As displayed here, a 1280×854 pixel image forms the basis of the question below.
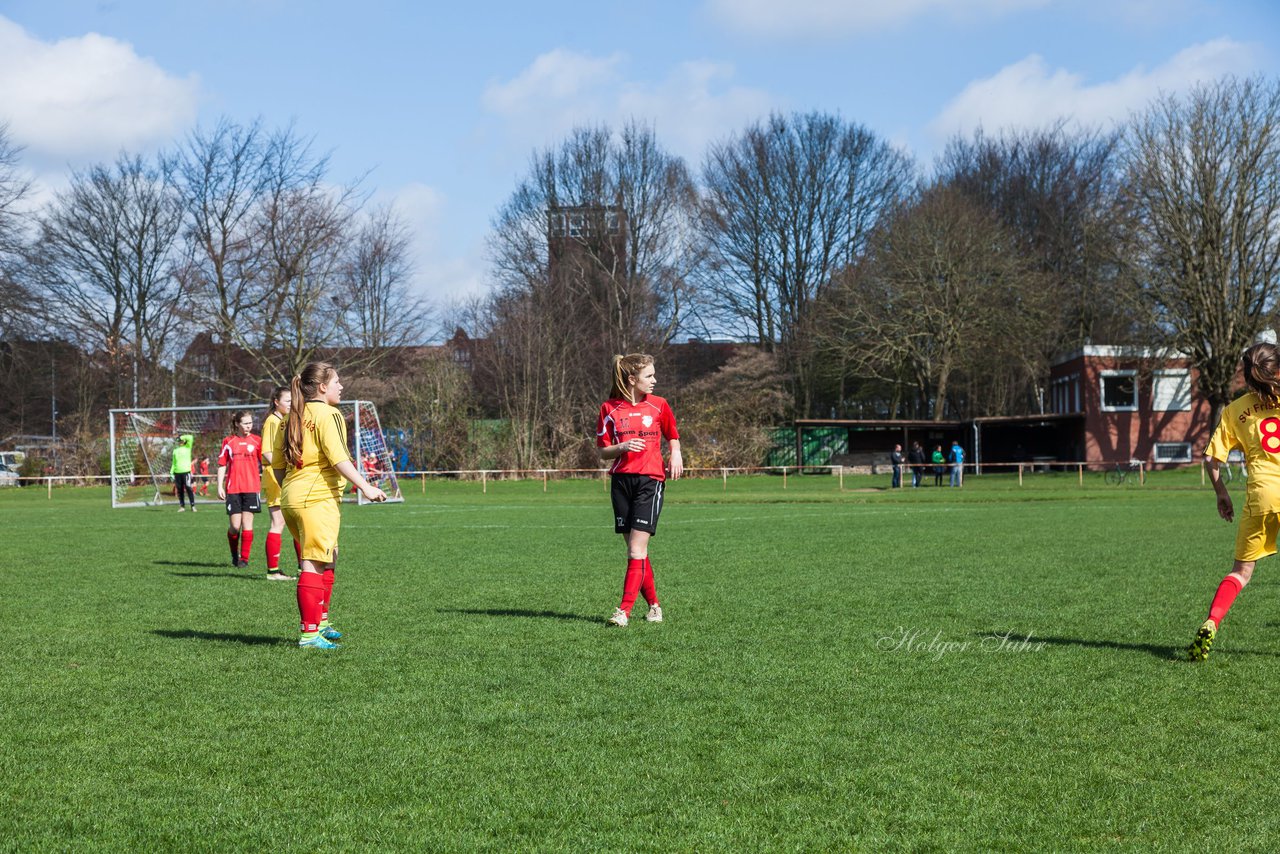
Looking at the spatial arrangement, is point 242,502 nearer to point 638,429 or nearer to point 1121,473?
point 638,429

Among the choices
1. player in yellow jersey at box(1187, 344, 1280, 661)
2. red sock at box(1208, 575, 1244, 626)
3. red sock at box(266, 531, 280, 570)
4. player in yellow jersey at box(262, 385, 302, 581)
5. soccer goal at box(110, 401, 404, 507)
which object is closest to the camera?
player in yellow jersey at box(1187, 344, 1280, 661)

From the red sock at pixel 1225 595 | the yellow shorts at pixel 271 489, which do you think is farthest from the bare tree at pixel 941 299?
the red sock at pixel 1225 595

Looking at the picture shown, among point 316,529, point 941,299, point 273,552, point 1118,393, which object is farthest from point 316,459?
point 1118,393

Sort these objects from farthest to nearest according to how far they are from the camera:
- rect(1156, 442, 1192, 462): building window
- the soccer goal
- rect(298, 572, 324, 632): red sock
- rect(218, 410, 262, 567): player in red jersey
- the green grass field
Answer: rect(1156, 442, 1192, 462): building window < the soccer goal < rect(218, 410, 262, 567): player in red jersey < rect(298, 572, 324, 632): red sock < the green grass field

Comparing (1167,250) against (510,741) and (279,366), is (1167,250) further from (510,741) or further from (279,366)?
(510,741)

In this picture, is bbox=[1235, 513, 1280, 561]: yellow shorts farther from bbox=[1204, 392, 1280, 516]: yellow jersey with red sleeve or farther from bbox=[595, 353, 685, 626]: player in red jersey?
bbox=[595, 353, 685, 626]: player in red jersey

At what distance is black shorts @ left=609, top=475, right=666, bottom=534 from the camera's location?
333 inches

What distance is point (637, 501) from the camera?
847cm

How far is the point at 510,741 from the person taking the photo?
5.27 metres

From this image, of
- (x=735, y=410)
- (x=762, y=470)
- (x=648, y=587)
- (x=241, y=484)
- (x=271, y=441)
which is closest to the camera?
(x=648, y=587)

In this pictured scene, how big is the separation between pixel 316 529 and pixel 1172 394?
50.3 metres


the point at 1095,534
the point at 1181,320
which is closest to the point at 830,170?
the point at 1181,320

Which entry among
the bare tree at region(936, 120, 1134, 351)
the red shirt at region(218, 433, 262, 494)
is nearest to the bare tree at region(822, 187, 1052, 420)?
the bare tree at region(936, 120, 1134, 351)

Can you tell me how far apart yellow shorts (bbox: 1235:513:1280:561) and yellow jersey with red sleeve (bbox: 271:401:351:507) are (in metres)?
5.39
